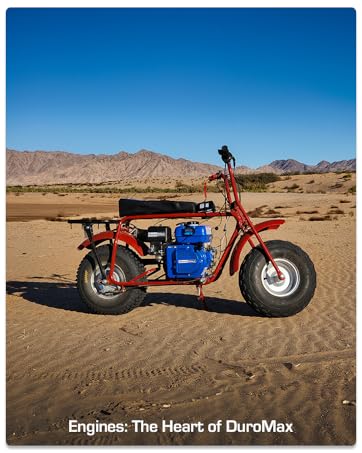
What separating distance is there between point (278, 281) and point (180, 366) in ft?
6.84

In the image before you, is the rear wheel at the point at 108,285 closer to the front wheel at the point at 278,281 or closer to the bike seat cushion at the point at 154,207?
the bike seat cushion at the point at 154,207

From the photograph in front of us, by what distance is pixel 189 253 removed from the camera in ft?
22.0

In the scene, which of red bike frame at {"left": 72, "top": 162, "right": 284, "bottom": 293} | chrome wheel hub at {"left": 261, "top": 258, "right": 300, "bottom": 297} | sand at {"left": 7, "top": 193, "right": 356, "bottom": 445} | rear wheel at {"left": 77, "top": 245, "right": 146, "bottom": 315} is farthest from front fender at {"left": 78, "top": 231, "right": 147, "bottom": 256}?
chrome wheel hub at {"left": 261, "top": 258, "right": 300, "bottom": 297}

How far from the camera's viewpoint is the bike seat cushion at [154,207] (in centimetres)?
663

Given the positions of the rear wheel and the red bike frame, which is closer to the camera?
the red bike frame

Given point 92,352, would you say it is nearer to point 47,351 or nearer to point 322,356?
point 47,351

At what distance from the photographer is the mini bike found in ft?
21.6

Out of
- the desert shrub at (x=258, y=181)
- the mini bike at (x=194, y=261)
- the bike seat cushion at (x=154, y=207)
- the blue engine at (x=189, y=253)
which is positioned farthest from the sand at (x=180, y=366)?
the desert shrub at (x=258, y=181)

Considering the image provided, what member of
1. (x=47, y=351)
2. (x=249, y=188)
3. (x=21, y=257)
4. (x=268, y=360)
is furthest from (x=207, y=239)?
(x=249, y=188)

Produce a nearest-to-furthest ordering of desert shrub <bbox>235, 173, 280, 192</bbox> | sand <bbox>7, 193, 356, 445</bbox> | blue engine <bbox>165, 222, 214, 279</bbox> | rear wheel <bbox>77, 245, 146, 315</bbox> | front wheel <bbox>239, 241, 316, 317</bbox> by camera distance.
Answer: sand <bbox>7, 193, 356, 445</bbox>, front wheel <bbox>239, 241, 316, 317</bbox>, blue engine <bbox>165, 222, 214, 279</bbox>, rear wheel <bbox>77, 245, 146, 315</bbox>, desert shrub <bbox>235, 173, 280, 192</bbox>

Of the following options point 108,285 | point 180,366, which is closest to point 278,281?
point 180,366

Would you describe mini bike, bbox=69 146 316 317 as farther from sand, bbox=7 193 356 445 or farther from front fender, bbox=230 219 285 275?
sand, bbox=7 193 356 445

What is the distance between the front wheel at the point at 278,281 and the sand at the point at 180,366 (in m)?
0.23
